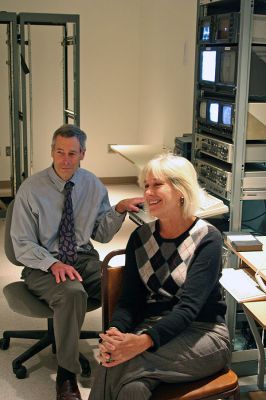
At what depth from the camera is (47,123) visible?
6.30 metres

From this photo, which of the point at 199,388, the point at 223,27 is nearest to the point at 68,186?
the point at 223,27

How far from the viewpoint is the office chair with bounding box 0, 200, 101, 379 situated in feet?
8.05

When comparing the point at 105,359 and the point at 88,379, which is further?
the point at 88,379

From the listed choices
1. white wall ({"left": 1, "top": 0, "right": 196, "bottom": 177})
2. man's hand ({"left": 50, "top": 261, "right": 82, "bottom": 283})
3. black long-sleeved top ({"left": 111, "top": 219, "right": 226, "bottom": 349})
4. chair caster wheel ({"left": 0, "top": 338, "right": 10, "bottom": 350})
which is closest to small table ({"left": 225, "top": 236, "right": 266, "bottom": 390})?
black long-sleeved top ({"left": 111, "top": 219, "right": 226, "bottom": 349})

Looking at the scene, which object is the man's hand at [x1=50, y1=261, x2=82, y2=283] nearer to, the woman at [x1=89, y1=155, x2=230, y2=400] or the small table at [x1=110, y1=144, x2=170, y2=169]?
the woman at [x1=89, y1=155, x2=230, y2=400]

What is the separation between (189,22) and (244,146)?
Answer: 2.70 meters

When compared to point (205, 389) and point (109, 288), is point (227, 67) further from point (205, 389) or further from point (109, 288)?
point (205, 389)

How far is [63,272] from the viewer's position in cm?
246

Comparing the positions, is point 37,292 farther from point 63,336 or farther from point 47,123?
point 47,123

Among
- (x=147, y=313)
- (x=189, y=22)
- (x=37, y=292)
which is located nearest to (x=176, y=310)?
(x=147, y=313)

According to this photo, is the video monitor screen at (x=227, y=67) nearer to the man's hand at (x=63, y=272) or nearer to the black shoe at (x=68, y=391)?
the man's hand at (x=63, y=272)

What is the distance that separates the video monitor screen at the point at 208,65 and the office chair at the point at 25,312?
3.85ft

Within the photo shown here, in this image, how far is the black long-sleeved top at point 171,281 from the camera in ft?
5.91

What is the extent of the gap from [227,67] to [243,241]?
0.83 metres
